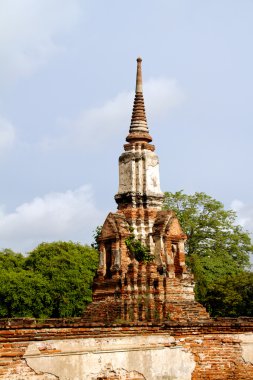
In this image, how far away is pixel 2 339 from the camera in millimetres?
9438

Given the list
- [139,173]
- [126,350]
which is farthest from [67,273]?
[126,350]

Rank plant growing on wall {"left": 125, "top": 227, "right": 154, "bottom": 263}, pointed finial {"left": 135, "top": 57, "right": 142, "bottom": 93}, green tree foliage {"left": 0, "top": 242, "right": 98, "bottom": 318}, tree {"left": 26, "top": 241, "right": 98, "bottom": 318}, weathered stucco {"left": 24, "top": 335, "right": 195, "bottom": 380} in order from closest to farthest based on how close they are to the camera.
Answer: weathered stucco {"left": 24, "top": 335, "right": 195, "bottom": 380} < plant growing on wall {"left": 125, "top": 227, "right": 154, "bottom": 263} < pointed finial {"left": 135, "top": 57, "right": 142, "bottom": 93} < green tree foliage {"left": 0, "top": 242, "right": 98, "bottom": 318} < tree {"left": 26, "top": 241, "right": 98, "bottom": 318}

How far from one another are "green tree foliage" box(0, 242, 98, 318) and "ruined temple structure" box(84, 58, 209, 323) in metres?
16.4

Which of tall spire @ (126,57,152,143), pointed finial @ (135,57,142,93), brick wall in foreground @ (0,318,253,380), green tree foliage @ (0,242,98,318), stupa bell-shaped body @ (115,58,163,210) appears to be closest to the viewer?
brick wall in foreground @ (0,318,253,380)

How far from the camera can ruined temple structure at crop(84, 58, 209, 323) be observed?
1656cm

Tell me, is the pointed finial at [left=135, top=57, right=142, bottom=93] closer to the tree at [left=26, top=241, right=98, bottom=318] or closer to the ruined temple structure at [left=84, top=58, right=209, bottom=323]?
the ruined temple structure at [left=84, top=58, right=209, bottom=323]

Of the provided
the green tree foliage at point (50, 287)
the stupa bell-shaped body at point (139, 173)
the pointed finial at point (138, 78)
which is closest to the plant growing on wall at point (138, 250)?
the stupa bell-shaped body at point (139, 173)

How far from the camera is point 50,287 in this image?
3381cm

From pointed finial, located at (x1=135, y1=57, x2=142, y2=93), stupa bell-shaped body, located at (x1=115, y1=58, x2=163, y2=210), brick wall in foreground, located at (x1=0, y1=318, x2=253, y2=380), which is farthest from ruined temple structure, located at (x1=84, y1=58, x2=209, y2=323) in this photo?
brick wall in foreground, located at (x1=0, y1=318, x2=253, y2=380)

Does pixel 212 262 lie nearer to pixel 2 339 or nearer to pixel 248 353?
pixel 248 353

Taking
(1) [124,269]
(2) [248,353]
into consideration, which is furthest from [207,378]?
(1) [124,269]

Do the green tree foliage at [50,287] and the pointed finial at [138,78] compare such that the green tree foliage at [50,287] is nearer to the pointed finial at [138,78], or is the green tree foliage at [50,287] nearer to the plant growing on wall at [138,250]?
the pointed finial at [138,78]

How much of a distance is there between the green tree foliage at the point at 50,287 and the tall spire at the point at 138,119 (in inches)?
651

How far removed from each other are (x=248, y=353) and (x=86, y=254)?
23.1 metres
